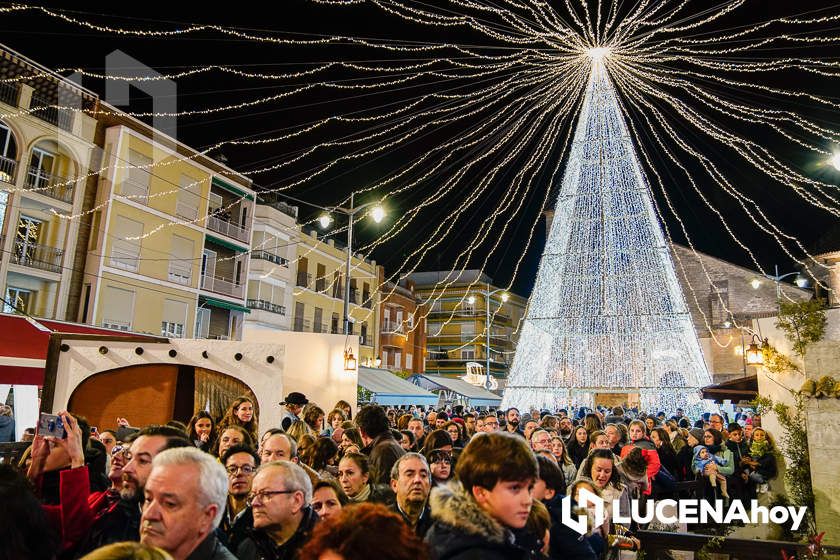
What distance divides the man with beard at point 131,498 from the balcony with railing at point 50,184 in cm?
1821

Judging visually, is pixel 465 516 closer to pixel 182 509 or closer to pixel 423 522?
pixel 182 509

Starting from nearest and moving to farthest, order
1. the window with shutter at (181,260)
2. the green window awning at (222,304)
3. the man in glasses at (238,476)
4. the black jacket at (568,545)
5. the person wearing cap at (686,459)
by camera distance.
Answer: the black jacket at (568,545), the man in glasses at (238,476), the person wearing cap at (686,459), the window with shutter at (181,260), the green window awning at (222,304)

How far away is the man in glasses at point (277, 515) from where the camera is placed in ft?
9.30

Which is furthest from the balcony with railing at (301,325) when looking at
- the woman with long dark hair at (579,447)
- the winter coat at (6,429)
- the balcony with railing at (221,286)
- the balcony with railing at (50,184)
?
the woman with long dark hair at (579,447)

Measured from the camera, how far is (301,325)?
31.0m

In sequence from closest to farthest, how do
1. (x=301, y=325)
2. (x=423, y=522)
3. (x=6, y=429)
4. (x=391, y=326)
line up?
1. (x=423, y=522)
2. (x=6, y=429)
3. (x=301, y=325)
4. (x=391, y=326)

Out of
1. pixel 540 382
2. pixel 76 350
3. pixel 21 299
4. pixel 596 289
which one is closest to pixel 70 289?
pixel 21 299

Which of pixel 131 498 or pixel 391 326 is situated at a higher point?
pixel 391 326

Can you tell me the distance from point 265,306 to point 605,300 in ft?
53.9

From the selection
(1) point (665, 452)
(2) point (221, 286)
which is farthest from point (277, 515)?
(2) point (221, 286)


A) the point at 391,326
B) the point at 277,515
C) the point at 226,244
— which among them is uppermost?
the point at 226,244

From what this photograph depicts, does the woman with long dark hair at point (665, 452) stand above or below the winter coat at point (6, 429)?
above

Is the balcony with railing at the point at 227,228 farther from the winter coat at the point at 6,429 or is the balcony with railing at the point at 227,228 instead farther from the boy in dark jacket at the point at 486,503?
the boy in dark jacket at the point at 486,503

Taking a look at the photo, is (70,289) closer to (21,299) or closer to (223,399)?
(21,299)
